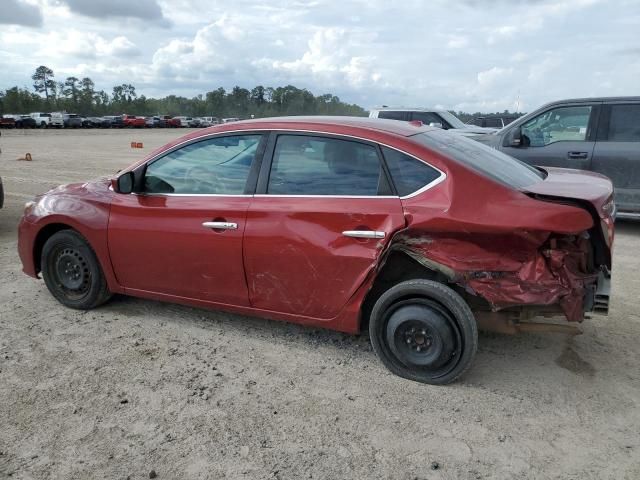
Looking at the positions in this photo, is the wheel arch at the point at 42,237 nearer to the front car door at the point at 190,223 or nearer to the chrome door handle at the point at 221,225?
the front car door at the point at 190,223

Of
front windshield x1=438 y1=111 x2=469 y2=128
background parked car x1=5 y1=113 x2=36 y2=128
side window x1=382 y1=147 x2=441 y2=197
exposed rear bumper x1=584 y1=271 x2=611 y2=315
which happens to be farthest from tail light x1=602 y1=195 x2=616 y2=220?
background parked car x1=5 y1=113 x2=36 y2=128

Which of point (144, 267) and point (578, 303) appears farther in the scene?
point (144, 267)

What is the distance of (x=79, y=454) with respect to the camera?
2713 millimetres

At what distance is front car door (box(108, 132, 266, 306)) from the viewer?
3801 mm

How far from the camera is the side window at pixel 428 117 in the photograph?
13.3 m

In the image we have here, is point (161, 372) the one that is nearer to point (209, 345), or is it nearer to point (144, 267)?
point (209, 345)

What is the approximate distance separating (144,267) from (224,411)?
1553 mm

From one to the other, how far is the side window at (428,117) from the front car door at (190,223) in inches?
398

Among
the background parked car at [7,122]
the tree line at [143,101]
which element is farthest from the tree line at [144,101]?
the background parked car at [7,122]

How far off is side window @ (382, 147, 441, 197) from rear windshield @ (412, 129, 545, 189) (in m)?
0.17

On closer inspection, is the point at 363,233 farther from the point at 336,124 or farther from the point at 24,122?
the point at 24,122

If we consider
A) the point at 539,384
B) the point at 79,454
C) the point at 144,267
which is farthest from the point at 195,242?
the point at 539,384

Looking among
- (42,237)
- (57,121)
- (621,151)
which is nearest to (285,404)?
(42,237)

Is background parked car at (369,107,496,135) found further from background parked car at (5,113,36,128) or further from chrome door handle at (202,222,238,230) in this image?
background parked car at (5,113,36,128)
